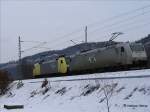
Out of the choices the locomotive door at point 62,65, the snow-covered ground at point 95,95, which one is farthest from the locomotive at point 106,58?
the snow-covered ground at point 95,95

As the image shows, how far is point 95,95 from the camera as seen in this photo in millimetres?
23703

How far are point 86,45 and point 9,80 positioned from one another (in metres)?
11.7

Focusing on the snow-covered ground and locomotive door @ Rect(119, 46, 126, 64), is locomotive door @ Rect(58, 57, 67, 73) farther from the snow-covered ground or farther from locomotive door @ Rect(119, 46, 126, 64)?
locomotive door @ Rect(119, 46, 126, 64)

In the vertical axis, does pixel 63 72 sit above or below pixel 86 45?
below

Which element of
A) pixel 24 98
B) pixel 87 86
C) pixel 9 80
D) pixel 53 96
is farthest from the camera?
pixel 9 80

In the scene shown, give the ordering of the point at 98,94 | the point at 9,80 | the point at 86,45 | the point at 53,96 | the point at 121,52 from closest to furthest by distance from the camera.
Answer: the point at 98,94 < the point at 53,96 < the point at 121,52 < the point at 86,45 < the point at 9,80

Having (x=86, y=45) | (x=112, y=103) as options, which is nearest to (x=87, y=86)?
(x=112, y=103)

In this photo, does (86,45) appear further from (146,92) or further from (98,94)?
(146,92)

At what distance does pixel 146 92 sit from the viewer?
19.0 metres

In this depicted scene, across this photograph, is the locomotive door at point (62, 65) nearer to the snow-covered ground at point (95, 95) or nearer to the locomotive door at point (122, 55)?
the snow-covered ground at point (95, 95)

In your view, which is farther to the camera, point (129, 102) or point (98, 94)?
point (98, 94)

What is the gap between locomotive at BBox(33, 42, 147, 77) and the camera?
104ft

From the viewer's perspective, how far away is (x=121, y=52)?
104ft

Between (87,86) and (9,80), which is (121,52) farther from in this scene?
(9,80)
